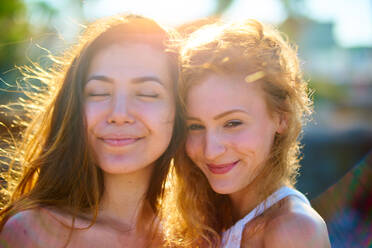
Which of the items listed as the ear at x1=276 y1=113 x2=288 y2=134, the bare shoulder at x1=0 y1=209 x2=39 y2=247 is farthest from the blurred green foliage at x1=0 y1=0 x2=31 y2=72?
the ear at x1=276 y1=113 x2=288 y2=134

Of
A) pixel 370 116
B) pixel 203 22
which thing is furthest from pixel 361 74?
pixel 203 22

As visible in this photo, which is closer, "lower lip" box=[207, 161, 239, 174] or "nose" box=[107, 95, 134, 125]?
"nose" box=[107, 95, 134, 125]

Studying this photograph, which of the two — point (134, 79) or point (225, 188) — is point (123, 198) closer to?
point (225, 188)

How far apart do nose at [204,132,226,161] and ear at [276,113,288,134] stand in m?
0.43

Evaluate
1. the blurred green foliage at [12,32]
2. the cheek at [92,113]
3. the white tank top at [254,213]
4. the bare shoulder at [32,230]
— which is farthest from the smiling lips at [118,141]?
the blurred green foliage at [12,32]

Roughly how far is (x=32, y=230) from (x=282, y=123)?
1.61m

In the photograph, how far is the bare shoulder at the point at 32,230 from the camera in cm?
221

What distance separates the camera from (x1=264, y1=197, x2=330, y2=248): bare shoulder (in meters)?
2.12

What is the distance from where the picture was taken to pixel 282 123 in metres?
2.73

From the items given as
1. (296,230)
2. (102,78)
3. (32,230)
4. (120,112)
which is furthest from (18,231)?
(296,230)

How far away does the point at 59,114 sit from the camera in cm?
265

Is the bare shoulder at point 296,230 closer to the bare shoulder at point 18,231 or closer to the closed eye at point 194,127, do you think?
the closed eye at point 194,127

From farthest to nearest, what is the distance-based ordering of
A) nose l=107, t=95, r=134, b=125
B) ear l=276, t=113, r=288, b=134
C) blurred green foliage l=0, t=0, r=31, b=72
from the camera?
1. blurred green foliage l=0, t=0, r=31, b=72
2. ear l=276, t=113, r=288, b=134
3. nose l=107, t=95, r=134, b=125

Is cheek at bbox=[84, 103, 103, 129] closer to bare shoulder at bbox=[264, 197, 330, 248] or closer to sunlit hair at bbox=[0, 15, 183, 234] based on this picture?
sunlit hair at bbox=[0, 15, 183, 234]
